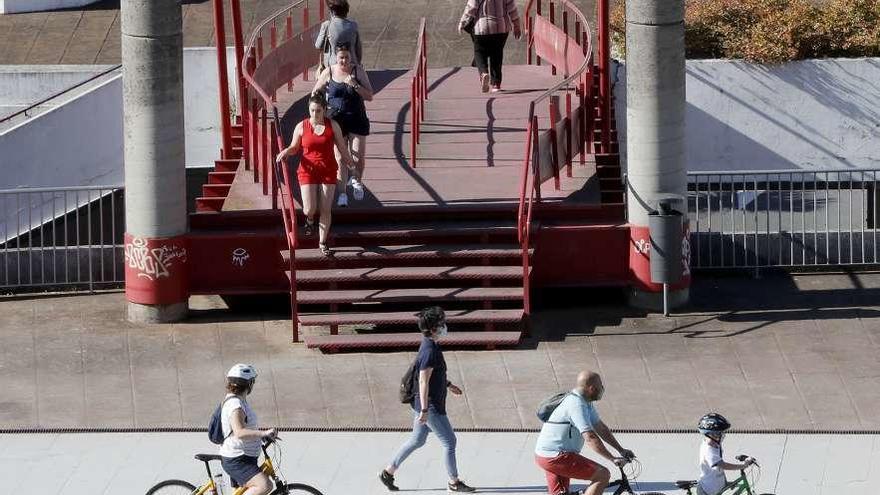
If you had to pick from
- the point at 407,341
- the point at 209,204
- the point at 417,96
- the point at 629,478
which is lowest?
the point at 629,478

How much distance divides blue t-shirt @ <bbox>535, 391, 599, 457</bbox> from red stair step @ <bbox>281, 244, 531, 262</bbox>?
513 centimetres

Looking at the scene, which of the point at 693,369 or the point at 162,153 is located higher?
the point at 162,153

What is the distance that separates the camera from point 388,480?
14727mm

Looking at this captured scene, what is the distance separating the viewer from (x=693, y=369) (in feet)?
57.1

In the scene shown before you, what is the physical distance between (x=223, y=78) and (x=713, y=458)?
978 centimetres

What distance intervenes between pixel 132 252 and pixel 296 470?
173 inches

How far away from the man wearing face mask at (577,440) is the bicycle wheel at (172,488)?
245 centimetres

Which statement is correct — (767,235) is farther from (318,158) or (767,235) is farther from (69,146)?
(69,146)

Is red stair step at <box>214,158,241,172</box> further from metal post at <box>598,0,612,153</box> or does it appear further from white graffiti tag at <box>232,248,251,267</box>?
metal post at <box>598,0,612,153</box>

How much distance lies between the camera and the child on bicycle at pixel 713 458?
13.2 meters

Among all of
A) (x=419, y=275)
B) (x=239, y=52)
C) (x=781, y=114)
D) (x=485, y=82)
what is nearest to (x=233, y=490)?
(x=419, y=275)

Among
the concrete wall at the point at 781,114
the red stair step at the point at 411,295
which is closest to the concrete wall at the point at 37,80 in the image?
the concrete wall at the point at 781,114

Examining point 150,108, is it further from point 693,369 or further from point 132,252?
point 693,369

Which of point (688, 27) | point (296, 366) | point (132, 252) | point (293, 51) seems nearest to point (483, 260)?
point (296, 366)
